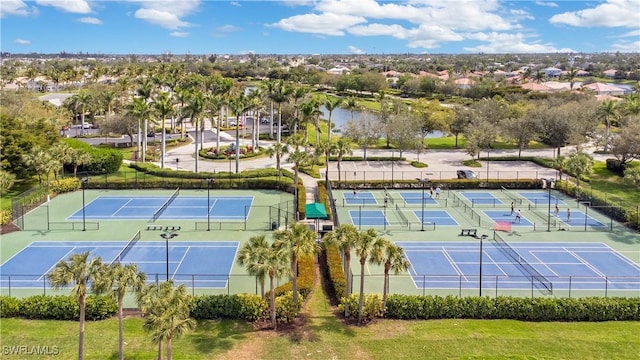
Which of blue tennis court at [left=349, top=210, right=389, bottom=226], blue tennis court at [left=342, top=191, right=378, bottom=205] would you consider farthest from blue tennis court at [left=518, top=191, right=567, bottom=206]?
blue tennis court at [left=349, top=210, right=389, bottom=226]

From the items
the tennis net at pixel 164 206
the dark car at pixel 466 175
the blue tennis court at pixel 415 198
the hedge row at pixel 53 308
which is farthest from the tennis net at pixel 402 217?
the hedge row at pixel 53 308

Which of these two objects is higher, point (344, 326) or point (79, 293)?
point (79, 293)

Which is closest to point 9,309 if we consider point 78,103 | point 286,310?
point 286,310

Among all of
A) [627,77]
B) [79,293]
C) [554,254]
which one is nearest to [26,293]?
[79,293]

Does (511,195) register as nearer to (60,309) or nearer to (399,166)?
(399,166)

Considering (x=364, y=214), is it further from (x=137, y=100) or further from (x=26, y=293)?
(x=137, y=100)
